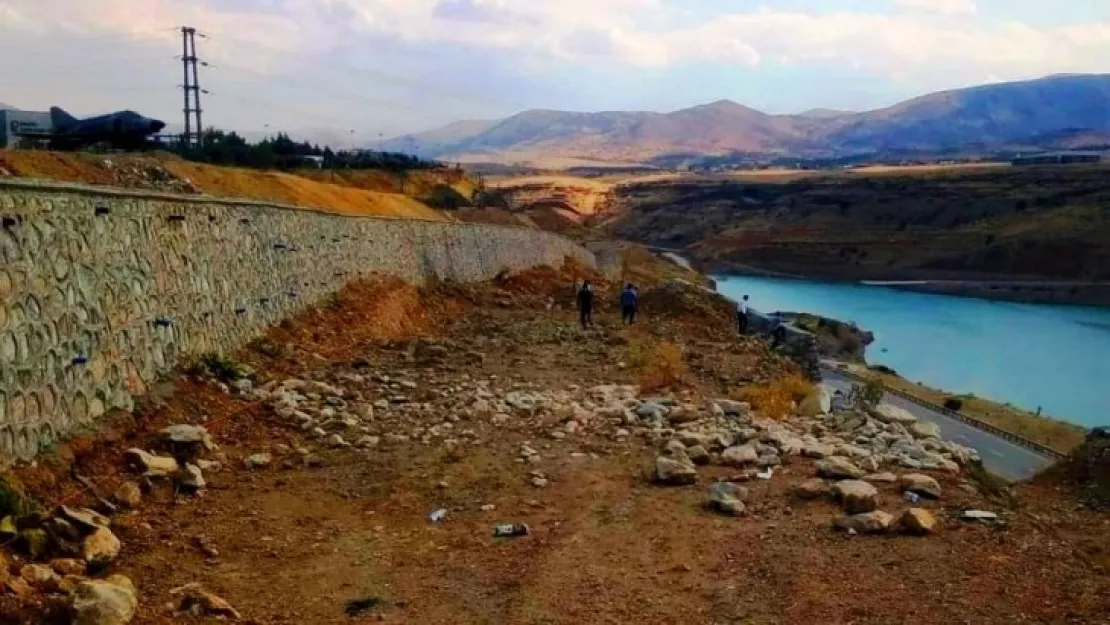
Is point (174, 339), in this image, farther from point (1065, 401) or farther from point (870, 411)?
point (1065, 401)

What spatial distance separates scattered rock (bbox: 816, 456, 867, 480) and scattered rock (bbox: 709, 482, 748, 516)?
2.85 ft

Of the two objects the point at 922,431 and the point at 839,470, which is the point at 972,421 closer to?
the point at 922,431

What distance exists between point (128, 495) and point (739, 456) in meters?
5.15

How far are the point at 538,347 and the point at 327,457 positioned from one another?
823 cm

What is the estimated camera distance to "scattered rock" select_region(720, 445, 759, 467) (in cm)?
902

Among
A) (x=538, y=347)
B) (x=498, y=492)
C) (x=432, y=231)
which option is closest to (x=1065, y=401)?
(x=432, y=231)

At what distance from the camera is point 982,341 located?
53.0 meters

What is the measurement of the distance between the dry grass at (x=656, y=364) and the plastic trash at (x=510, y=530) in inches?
225

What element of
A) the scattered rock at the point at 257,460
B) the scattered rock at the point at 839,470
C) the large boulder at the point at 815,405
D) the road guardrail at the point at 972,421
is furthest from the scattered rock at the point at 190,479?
the road guardrail at the point at 972,421

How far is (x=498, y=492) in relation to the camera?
318 inches

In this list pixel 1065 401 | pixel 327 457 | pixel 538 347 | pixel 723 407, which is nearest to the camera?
pixel 327 457

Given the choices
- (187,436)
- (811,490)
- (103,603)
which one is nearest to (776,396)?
(811,490)

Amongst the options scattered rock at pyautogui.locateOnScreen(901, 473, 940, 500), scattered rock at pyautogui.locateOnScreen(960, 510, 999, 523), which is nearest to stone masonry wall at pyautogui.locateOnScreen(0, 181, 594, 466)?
scattered rock at pyautogui.locateOnScreen(901, 473, 940, 500)

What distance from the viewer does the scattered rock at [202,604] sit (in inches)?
215
